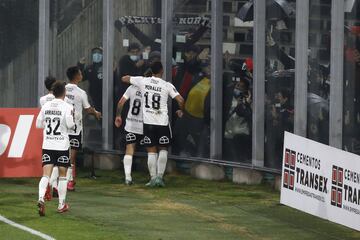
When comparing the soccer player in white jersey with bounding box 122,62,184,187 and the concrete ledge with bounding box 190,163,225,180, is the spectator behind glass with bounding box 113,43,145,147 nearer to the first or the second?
the concrete ledge with bounding box 190,163,225,180

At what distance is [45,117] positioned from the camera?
52.3 feet

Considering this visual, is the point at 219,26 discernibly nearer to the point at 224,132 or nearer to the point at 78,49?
the point at 224,132

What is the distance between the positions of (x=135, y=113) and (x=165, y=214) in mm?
3962

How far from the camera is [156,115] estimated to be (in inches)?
766

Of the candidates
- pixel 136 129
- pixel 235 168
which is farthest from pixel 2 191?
pixel 235 168

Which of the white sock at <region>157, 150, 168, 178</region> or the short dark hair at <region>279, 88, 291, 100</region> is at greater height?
the short dark hair at <region>279, 88, 291, 100</region>

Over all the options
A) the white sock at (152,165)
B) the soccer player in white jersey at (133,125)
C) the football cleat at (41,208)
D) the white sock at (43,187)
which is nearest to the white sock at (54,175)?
the white sock at (43,187)

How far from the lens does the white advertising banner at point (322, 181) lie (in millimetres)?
14094

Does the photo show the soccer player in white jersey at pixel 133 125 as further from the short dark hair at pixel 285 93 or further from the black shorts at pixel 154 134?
the short dark hair at pixel 285 93

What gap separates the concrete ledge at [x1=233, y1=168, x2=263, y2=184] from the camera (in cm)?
1983

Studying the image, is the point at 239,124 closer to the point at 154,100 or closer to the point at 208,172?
the point at 208,172

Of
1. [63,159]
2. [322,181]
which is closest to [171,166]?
[63,159]

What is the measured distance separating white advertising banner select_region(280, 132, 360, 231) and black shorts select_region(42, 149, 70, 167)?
109 inches

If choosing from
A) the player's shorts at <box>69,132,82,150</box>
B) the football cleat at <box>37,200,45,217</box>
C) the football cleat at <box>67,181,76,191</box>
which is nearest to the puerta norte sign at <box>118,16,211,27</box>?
the player's shorts at <box>69,132,82,150</box>
